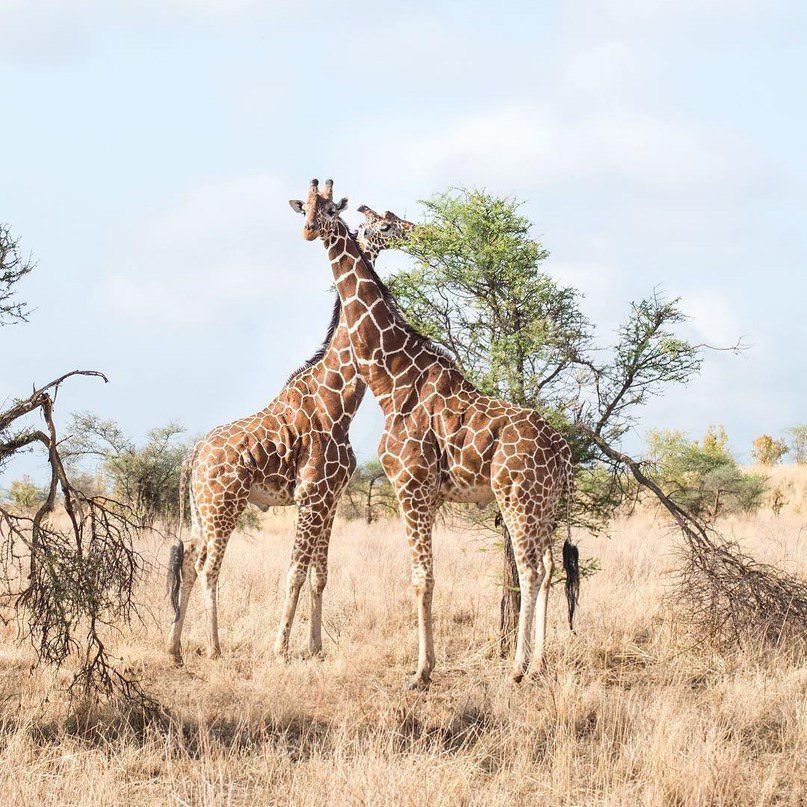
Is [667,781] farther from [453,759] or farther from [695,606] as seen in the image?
[695,606]

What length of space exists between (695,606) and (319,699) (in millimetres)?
3920

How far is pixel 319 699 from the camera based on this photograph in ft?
24.9

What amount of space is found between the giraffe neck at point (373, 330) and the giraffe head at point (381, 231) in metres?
1.09

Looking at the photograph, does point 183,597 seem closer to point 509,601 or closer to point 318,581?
point 318,581

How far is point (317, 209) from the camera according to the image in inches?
341

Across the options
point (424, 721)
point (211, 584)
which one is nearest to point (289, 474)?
point (211, 584)

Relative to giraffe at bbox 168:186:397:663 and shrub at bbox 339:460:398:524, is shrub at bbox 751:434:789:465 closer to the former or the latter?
shrub at bbox 339:460:398:524

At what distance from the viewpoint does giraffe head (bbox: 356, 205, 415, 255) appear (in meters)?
9.98

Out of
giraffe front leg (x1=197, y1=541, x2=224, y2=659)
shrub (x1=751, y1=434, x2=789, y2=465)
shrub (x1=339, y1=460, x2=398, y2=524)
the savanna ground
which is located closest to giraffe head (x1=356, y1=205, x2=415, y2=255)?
giraffe front leg (x1=197, y1=541, x2=224, y2=659)

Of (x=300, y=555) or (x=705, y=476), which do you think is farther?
(x=705, y=476)

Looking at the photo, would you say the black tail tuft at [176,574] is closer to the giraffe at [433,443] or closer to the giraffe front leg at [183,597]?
the giraffe front leg at [183,597]

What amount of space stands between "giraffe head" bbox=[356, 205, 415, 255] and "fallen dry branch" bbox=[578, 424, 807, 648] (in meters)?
2.75

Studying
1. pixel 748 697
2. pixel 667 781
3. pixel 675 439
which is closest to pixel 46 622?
pixel 667 781

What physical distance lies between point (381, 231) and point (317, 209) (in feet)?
4.78
